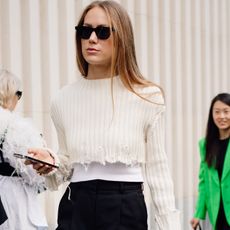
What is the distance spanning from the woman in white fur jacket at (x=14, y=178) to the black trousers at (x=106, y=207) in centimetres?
130

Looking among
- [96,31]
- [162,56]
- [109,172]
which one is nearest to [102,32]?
A: [96,31]

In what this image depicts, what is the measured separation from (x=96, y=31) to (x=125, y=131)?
1.28 ft

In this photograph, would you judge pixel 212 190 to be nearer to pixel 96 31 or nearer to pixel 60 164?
pixel 60 164

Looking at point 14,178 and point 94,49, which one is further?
point 14,178

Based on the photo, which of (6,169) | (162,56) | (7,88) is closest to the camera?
(6,169)

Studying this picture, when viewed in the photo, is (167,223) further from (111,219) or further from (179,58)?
(179,58)

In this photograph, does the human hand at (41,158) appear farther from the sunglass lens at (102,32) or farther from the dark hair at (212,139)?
the dark hair at (212,139)

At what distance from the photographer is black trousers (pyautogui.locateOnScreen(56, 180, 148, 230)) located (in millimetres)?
2453

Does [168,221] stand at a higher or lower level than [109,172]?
lower

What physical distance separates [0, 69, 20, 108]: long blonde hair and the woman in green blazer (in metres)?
1.90

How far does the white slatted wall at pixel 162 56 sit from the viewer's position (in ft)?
18.1

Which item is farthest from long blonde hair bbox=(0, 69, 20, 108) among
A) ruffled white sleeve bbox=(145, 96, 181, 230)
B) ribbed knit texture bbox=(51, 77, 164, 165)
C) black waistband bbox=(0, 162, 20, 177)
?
ruffled white sleeve bbox=(145, 96, 181, 230)

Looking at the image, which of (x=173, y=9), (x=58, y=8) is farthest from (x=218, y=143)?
(x=173, y=9)

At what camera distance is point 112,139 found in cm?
250
